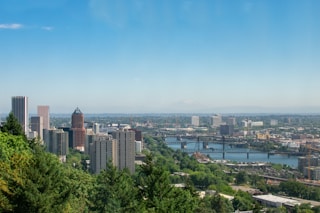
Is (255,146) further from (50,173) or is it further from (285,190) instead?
(50,173)

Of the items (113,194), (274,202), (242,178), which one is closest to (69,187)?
(113,194)

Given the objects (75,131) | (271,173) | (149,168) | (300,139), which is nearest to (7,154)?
(149,168)

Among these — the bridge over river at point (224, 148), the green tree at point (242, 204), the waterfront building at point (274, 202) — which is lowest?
the bridge over river at point (224, 148)

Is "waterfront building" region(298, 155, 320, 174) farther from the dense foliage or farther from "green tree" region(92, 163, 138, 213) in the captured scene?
"green tree" region(92, 163, 138, 213)

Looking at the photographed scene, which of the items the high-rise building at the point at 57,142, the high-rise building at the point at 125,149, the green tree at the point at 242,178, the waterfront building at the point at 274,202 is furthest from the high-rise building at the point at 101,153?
the waterfront building at the point at 274,202

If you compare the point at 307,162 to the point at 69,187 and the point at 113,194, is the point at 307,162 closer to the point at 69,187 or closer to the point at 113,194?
the point at 113,194

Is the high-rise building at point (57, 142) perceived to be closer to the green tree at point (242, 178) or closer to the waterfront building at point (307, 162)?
the green tree at point (242, 178)

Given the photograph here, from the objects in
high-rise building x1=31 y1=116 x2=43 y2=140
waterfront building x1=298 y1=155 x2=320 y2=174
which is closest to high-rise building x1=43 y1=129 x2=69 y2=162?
high-rise building x1=31 y1=116 x2=43 y2=140
